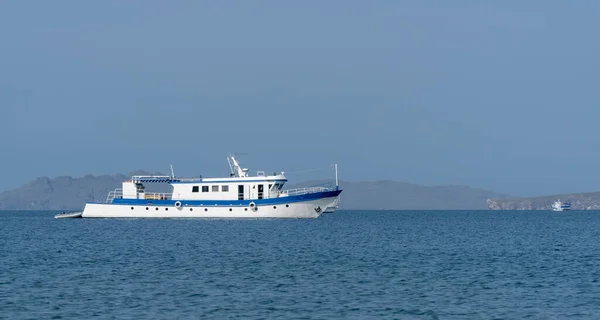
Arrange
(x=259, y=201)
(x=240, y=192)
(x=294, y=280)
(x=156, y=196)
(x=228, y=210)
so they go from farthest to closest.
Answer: (x=156, y=196)
(x=240, y=192)
(x=228, y=210)
(x=259, y=201)
(x=294, y=280)

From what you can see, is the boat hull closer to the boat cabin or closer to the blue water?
the boat cabin

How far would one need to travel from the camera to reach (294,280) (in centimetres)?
3969

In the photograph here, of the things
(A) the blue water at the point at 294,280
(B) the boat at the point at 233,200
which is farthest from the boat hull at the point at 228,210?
(A) the blue water at the point at 294,280

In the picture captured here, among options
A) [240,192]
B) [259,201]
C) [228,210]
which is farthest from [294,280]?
[240,192]

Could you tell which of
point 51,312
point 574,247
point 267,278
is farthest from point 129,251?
point 574,247

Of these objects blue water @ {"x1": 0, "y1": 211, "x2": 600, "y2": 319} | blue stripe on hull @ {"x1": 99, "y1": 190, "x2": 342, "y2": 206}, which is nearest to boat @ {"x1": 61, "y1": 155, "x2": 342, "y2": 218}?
blue stripe on hull @ {"x1": 99, "y1": 190, "x2": 342, "y2": 206}

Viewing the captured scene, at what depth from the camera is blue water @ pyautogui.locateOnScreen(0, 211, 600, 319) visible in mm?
30828

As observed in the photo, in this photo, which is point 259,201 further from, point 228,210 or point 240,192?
point 228,210

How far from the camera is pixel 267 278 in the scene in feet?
133

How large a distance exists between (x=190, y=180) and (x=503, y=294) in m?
66.9

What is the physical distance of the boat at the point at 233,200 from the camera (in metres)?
96.4

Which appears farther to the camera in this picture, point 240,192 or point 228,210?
point 240,192

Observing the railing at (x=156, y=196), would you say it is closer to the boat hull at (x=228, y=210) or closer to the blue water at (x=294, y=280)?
the boat hull at (x=228, y=210)

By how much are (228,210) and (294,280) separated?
57.8 meters
